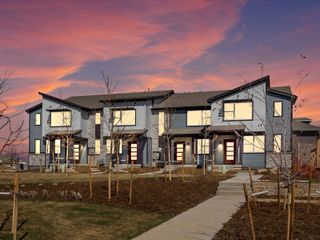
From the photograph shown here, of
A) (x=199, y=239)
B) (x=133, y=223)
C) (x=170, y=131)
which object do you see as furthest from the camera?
(x=170, y=131)

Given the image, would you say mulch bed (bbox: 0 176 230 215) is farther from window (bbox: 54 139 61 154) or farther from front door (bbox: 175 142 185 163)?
window (bbox: 54 139 61 154)

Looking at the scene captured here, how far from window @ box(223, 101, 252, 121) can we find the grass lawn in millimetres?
27879

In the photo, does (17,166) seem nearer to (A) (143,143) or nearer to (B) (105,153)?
(B) (105,153)

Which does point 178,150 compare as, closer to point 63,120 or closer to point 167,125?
point 167,125

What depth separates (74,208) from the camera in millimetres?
13961

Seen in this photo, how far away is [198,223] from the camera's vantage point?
12266mm

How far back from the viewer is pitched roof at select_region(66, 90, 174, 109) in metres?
45.7

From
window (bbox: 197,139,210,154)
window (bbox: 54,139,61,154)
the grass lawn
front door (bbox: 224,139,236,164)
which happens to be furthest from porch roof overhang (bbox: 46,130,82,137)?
the grass lawn

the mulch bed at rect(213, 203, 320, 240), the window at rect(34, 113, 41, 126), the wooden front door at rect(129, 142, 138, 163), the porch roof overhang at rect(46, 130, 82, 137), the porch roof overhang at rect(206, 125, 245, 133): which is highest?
the window at rect(34, 113, 41, 126)

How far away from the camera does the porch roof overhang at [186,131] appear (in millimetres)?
42094

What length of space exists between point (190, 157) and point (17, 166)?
18.2 meters

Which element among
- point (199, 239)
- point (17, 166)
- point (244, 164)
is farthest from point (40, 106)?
point (199, 239)

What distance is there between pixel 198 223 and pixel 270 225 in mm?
2053

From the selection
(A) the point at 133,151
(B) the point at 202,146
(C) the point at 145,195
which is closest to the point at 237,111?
(B) the point at 202,146
